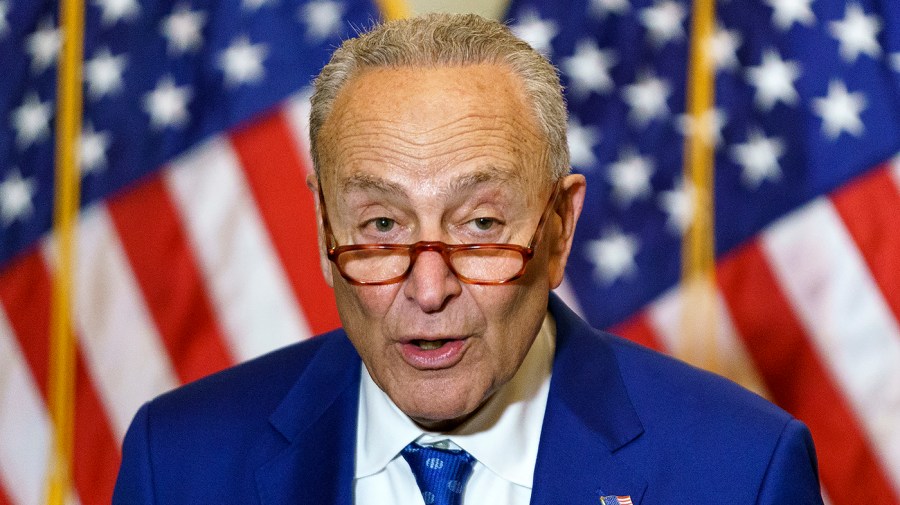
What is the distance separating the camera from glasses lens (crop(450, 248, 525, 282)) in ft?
6.59

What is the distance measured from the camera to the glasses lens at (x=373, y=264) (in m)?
2.01

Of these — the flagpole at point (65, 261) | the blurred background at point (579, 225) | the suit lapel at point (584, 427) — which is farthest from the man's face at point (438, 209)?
the flagpole at point (65, 261)

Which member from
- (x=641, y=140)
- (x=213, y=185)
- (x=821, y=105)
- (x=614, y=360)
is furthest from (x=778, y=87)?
(x=213, y=185)

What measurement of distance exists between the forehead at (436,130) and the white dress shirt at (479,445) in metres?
0.46

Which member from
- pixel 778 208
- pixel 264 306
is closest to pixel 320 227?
pixel 264 306

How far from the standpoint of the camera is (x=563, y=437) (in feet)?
7.34

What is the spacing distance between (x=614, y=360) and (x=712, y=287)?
1.27m

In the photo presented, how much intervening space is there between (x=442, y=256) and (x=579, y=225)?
5.62ft

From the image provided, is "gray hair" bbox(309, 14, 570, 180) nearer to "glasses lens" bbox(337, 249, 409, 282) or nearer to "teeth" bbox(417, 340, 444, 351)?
"glasses lens" bbox(337, 249, 409, 282)

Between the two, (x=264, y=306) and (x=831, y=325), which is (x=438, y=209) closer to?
(x=264, y=306)

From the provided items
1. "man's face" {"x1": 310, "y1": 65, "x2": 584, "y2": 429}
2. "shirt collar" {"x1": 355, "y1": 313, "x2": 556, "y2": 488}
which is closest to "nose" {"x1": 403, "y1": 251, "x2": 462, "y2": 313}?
"man's face" {"x1": 310, "y1": 65, "x2": 584, "y2": 429}

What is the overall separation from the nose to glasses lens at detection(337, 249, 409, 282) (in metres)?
0.03

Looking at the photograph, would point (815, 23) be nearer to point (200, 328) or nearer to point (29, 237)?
point (200, 328)

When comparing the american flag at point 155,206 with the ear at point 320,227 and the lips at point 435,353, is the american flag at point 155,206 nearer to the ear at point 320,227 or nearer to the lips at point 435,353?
the ear at point 320,227
